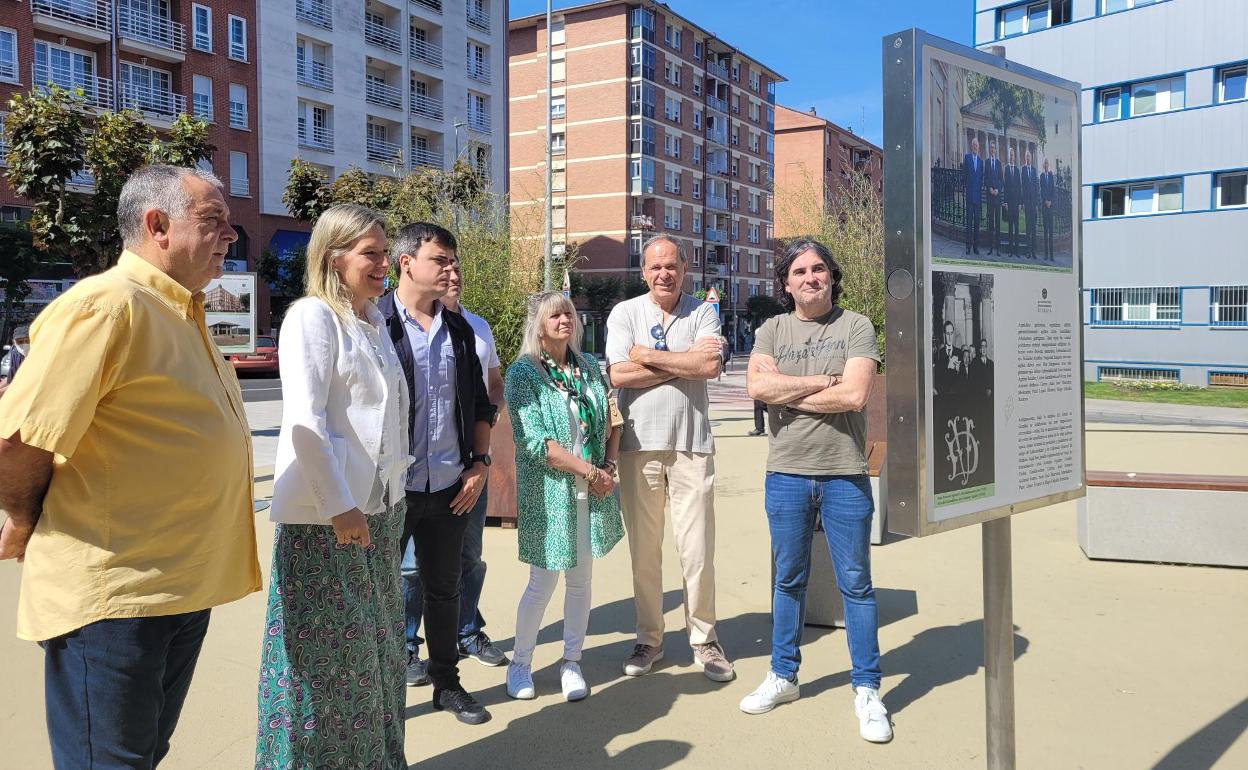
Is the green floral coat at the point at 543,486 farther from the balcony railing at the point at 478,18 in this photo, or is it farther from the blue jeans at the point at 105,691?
the balcony railing at the point at 478,18

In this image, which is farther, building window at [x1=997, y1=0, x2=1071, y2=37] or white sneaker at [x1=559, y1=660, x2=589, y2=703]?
building window at [x1=997, y1=0, x2=1071, y2=37]

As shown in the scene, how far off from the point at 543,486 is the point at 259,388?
2199 cm

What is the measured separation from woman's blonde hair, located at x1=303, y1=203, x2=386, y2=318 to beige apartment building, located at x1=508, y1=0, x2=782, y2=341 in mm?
49625

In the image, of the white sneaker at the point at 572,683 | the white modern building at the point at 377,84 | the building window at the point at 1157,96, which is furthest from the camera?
the white modern building at the point at 377,84

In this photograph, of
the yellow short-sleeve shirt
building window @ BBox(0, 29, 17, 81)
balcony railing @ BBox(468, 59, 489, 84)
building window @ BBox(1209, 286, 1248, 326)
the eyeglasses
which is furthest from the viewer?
balcony railing @ BBox(468, 59, 489, 84)

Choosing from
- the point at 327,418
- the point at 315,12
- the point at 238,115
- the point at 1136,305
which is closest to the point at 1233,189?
the point at 1136,305

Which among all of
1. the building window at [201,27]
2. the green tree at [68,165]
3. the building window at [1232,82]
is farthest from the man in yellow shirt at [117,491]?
the building window at [201,27]

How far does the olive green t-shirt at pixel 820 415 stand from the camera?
11.9 ft

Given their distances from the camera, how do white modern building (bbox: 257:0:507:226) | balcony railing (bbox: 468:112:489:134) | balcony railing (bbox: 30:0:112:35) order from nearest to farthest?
balcony railing (bbox: 30:0:112:35) < white modern building (bbox: 257:0:507:226) < balcony railing (bbox: 468:112:489:134)

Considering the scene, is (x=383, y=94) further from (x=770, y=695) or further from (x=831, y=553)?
(x=770, y=695)

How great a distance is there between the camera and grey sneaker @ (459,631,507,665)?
4.27 metres

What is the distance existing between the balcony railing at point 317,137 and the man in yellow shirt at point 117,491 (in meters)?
38.2

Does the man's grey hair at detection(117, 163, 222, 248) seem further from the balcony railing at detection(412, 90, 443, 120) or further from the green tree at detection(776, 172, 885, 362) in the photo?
the balcony railing at detection(412, 90, 443, 120)

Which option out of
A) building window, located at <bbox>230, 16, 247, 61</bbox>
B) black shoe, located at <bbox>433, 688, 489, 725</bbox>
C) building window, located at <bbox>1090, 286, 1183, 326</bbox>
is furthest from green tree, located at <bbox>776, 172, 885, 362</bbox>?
building window, located at <bbox>230, 16, 247, 61</bbox>
